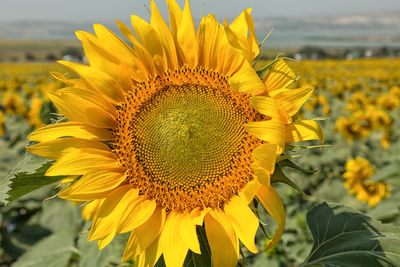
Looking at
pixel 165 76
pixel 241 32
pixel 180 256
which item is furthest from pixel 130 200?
pixel 241 32

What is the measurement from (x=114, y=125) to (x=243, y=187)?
60 centimetres

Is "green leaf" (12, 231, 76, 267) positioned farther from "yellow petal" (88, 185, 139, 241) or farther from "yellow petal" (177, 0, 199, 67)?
"yellow petal" (177, 0, 199, 67)

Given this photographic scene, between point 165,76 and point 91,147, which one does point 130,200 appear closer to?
point 91,147

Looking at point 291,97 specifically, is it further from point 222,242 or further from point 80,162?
point 80,162

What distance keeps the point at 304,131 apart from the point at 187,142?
1.50 ft

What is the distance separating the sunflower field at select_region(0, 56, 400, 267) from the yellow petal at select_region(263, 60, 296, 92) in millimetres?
120

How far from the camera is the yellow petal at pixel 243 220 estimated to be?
4.16ft

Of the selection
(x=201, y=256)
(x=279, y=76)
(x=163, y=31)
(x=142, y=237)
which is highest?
(x=163, y=31)

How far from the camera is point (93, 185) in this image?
1.38 metres

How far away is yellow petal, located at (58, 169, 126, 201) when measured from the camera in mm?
1341

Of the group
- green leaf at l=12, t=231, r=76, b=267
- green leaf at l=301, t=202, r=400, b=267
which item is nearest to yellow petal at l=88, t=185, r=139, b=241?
green leaf at l=301, t=202, r=400, b=267

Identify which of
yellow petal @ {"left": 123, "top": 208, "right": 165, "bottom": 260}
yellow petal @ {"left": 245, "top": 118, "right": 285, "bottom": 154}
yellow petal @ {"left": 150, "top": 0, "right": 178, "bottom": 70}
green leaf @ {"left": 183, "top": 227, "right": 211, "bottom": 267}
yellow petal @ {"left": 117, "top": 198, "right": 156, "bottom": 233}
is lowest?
green leaf @ {"left": 183, "top": 227, "right": 211, "bottom": 267}

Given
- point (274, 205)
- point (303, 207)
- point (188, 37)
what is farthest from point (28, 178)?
point (303, 207)

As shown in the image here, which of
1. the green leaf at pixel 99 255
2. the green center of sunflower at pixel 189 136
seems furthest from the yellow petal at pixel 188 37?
the green leaf at pixel 99 255
